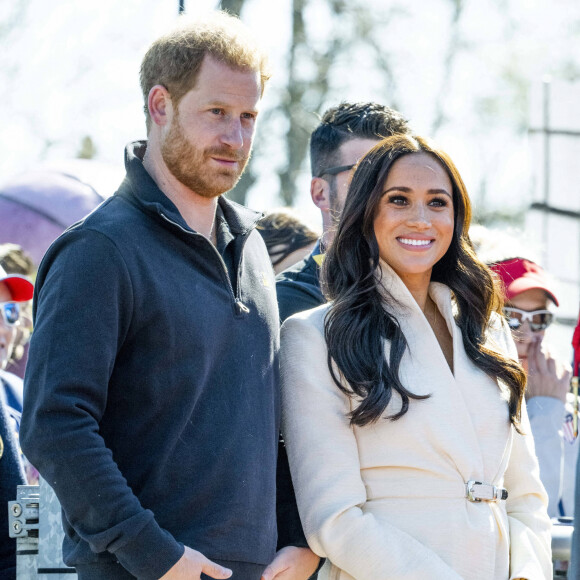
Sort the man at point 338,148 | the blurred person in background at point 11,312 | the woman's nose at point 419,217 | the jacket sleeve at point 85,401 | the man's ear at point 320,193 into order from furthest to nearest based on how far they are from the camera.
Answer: the blurred person in background at point 11,312 < the man's ear at point 320,193 < the man at point 338,148 < the woman's nose at point 419,217 < the jacket sleeve at point 85,401

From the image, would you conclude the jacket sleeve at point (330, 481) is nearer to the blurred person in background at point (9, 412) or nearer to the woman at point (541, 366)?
the blurred person in background at point (9, 412)

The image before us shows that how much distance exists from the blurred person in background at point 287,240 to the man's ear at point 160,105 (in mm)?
2500

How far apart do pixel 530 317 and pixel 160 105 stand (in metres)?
2.58

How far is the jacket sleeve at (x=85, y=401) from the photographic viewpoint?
244 centimetres

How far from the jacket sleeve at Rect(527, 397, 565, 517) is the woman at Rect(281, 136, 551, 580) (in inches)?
51.8

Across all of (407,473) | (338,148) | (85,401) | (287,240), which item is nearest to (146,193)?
(85,401)

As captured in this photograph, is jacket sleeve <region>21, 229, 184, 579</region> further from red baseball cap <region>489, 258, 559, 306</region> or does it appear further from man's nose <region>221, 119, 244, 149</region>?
red baseball cap <region>489, 258, 559, 306</region>

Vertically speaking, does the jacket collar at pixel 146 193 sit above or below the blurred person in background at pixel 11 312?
above

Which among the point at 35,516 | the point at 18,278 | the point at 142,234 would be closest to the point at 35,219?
the point at 18,278

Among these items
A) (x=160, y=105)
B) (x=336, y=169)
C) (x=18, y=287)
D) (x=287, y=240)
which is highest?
(x=160, y=105)

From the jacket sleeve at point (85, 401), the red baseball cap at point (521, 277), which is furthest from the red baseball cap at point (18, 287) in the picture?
the jacket sleeve at point (85, 401)

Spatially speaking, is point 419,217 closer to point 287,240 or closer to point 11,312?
point 287,240

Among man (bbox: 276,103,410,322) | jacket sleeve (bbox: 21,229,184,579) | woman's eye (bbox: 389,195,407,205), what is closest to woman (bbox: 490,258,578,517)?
man (bbox: 276,103,410,322)

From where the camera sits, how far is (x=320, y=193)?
4.21m
